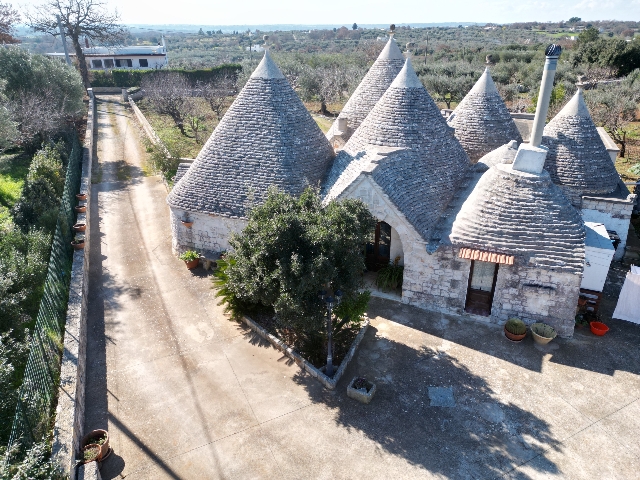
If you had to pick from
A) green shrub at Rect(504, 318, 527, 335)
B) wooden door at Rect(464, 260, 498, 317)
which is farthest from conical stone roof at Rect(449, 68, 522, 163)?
green shrub at Rect(504, 318, 527, 335)

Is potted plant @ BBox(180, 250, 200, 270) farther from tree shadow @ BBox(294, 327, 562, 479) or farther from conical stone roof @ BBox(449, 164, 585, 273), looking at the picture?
conical stone roof @ BBox(449, 164, 585, 273)

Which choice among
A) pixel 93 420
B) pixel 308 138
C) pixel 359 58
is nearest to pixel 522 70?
Answer: pixel 359 58

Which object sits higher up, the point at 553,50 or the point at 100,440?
the point at 553,50

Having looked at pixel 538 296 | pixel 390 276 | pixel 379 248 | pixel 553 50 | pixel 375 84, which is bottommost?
pixel 390 276

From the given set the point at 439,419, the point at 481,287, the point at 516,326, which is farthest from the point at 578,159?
the point at 439,419

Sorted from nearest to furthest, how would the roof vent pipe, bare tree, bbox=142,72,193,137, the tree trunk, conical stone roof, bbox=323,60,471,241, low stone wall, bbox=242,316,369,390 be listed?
low stone wall, bbox=242,316,369,390, the roof vent pipe, conical stone roof, bbox=323,60,471,241, bare tree, bbox=142,72,193,137, the tree trunk

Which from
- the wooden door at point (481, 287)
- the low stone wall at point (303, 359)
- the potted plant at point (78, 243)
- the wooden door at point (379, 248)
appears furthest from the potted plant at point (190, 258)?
the wooden door at point (481, 287)

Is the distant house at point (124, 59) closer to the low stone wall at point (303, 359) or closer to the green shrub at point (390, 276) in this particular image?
the green shrub at point (390, 276)

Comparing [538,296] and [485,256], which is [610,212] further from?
[485,256]
